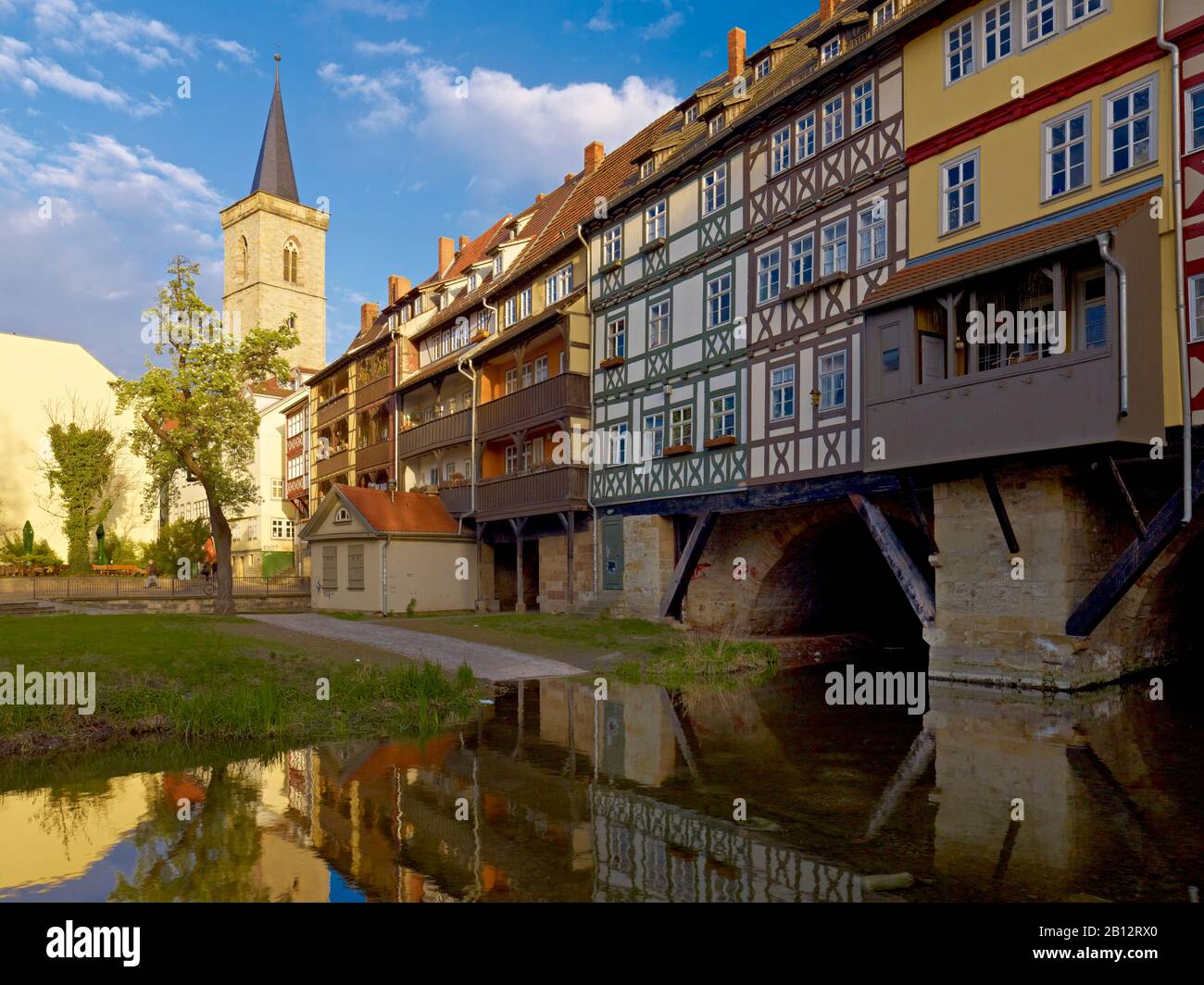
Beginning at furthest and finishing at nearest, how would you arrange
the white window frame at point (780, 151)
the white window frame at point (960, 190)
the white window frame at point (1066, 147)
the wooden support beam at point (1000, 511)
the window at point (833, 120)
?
the white window frame at point (780, 151)
the window at point (833, 120)
the white window frame at point (960, 190)
the wooden support beam at point (1000, 511)
the white window frame at point (1066, 147)

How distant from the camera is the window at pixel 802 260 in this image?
763 inches

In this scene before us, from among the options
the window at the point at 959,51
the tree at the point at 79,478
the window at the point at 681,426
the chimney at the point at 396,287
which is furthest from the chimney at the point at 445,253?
the window at the point at 959,51

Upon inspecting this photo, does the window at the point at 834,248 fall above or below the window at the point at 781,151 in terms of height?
below

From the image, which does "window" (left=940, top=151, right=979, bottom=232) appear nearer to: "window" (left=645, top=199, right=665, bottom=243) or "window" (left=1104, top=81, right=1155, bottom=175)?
"window" (left=1104, top=81, right=1155, bottom=175)

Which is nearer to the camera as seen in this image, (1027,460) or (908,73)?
(1027,460)

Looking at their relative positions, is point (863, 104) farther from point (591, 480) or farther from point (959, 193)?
point (591, 480)

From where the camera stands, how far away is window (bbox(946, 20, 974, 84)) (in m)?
16.1

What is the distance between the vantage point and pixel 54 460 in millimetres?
46375

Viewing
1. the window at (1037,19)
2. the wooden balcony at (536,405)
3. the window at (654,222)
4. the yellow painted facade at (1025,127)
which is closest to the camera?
the yellow painted facade at (1025,127)

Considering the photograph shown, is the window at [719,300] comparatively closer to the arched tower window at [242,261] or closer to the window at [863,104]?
the window at [863,104]

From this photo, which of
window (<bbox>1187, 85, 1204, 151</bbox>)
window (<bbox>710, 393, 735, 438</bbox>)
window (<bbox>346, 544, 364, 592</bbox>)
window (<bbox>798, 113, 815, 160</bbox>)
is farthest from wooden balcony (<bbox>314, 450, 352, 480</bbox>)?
window (<bbox>1187, 85, 1204, 151</bbox>)
